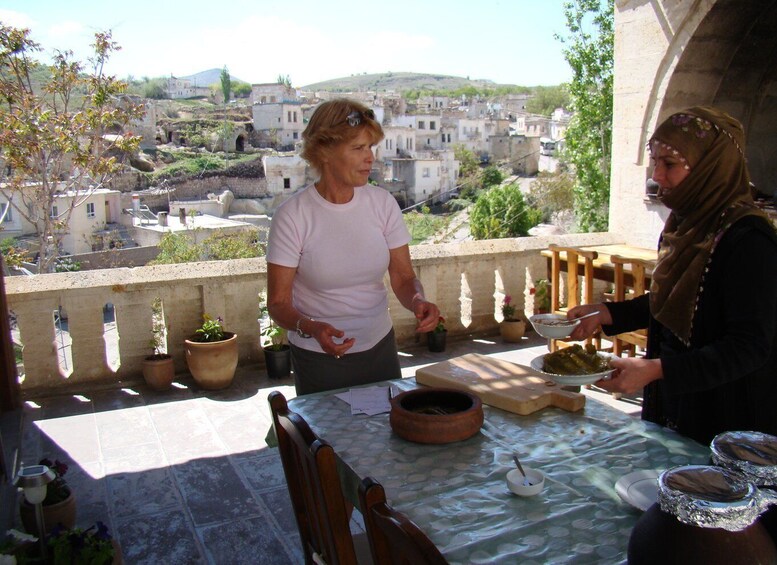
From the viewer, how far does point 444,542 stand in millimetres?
1438

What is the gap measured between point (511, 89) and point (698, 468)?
12007 centimetres

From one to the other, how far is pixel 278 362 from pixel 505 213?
22.7 m

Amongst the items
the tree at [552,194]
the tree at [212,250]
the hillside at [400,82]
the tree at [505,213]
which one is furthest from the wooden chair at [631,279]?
the hillside at [400,82]

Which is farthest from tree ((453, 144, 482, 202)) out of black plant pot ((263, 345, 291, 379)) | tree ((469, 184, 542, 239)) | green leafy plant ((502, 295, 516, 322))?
black plant pot ((263, 345, 291, 379))

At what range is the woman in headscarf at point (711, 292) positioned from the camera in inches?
71.1

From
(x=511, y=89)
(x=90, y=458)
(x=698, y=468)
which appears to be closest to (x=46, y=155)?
(x=90, y=458)

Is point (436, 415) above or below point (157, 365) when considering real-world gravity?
above

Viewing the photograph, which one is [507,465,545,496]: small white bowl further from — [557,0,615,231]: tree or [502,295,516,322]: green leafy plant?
[557,0,615,231]: tree

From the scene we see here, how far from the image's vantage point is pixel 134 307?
16.1 feet

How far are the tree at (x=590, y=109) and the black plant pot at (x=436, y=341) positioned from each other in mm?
5161

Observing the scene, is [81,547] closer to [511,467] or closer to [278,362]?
[511,467]

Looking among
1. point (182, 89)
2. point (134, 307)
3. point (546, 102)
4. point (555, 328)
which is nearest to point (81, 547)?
point (555, 328)

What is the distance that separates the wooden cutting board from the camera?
83.6 inches

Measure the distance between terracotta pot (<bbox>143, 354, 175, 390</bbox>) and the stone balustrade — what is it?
0.19 m
